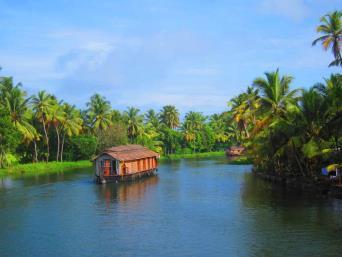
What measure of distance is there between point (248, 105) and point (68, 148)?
26092mm

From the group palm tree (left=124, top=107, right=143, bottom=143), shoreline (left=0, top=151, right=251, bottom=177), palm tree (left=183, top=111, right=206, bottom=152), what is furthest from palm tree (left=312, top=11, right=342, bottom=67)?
palm tree (left=183, top=111, right=206, bottom=152)

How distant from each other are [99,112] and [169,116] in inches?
1079

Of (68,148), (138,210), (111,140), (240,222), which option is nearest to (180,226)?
(240,222)

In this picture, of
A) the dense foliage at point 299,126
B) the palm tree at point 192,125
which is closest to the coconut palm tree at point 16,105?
the dense foliage at point 299,126

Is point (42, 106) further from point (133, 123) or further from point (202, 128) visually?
point (202, 128)

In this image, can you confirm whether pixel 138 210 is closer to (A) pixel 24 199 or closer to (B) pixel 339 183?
(A) pixel 24 199

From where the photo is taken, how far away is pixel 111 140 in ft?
196

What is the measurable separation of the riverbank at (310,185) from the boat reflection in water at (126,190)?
947 cm

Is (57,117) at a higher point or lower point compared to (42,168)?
higher

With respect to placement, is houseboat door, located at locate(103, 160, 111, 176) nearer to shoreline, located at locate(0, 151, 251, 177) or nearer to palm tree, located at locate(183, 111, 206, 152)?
shoreline, located at locate(0, 151, 251, 177)

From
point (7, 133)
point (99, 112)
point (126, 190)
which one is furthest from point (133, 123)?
→ point (126, 190)

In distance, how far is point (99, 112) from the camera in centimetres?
6250

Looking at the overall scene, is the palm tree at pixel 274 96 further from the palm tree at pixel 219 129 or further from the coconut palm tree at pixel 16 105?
the palm tree at pixel 219 129

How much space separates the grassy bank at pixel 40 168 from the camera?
1844 inches
